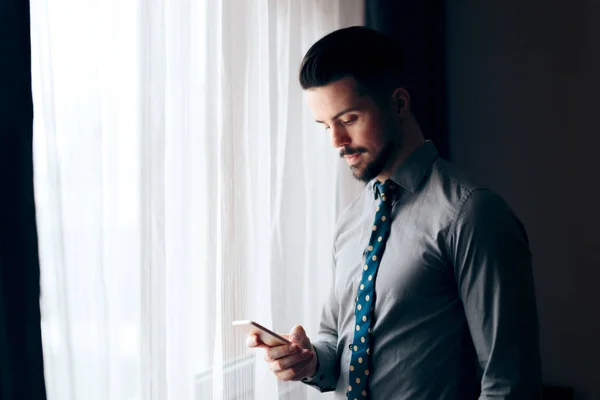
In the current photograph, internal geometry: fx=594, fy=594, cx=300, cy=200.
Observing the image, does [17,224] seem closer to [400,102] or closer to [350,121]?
[350,121]

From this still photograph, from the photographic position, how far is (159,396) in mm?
1160

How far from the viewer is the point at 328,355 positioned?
1.31 metres

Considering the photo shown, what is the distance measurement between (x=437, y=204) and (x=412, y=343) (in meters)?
0.28

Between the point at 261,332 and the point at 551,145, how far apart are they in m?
2.07

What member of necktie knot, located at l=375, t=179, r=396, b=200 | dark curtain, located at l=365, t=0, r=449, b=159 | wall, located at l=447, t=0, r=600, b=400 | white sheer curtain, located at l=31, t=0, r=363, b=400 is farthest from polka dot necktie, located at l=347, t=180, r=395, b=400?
wall, located at l=447, t=0, r=600, b=400

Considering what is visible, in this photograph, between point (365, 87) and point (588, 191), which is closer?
point (365, 87)

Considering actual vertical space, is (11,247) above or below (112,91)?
below

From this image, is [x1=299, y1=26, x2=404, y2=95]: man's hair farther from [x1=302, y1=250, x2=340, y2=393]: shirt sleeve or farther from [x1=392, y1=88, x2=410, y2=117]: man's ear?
[x1=302, y1=250, x2=340, y2=393]: shirt sleeve

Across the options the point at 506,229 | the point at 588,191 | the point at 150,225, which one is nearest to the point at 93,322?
the point at 150,225

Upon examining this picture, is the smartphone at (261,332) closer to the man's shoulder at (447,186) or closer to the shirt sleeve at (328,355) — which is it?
the shirt sleeve at (328,355)

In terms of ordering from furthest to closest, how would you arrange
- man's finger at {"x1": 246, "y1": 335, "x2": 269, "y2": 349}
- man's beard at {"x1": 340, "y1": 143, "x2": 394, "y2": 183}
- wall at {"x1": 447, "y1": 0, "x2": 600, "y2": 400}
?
wall at {"x1": 447, "y1": 0, "x2": 600, "y2": 400} < man's beard at {"x1": 340, "y1": 143, "x2": 394, "y2": 183} < man's finger at {"x1": 246, "y1": 335, "x2": 269, "y2": 349}

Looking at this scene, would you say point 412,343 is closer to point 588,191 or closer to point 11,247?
point 11,247

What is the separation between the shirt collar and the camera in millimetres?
1245

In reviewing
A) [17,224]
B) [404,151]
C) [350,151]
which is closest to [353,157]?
[350,151]
